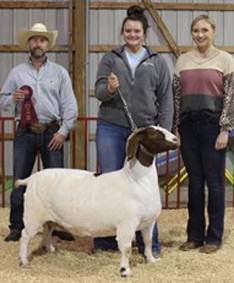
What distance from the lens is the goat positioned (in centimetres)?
444

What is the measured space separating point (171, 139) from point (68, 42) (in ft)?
19.7

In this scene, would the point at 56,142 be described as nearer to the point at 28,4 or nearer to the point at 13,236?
the point at 13,236

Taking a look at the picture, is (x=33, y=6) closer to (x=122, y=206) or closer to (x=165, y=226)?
(x=165, y=226)

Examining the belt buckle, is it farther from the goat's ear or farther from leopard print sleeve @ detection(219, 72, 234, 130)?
leopard print sleeve @ detection(219, 72, 234, 130)

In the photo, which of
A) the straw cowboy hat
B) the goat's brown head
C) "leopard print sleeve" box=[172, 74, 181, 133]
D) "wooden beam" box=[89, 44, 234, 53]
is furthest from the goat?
"wooden beam" box=[89, 44, 234, 53]

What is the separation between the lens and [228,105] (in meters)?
4.93

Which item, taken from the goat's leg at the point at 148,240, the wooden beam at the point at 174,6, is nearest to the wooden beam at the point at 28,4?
the wooden beam at the point at 174,6

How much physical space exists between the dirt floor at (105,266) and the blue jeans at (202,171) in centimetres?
20

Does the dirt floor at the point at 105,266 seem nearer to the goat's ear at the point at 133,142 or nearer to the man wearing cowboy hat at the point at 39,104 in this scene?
the man wearing cowboy hat at the point at 39,104

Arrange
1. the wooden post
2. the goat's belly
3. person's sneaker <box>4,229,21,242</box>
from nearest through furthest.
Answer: the goat's belly, person's sneaker <box>4,229,21,242</box>, the wooden post

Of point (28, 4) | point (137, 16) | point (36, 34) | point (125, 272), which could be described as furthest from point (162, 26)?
point (125, 272)

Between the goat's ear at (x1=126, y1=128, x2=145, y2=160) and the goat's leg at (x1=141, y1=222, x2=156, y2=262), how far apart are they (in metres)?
0.58

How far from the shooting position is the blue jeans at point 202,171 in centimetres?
508

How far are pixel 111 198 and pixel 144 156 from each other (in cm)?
37
